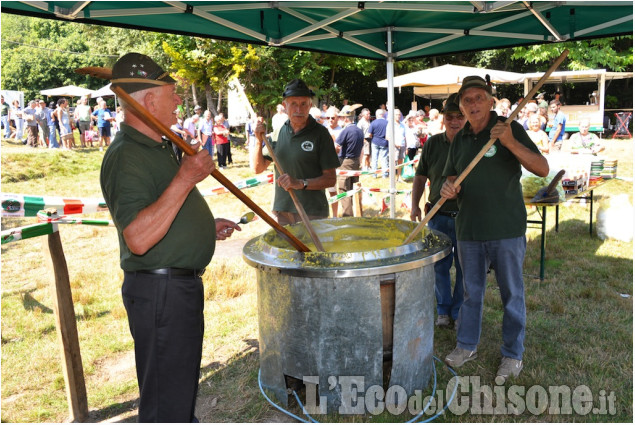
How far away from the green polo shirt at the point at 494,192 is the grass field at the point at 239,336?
1055 mm

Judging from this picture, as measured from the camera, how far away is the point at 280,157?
15.1 ft

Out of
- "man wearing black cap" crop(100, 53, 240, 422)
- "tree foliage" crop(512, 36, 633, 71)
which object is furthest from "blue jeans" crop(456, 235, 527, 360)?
"tree foliage" crop(512, 36, 633, 71)

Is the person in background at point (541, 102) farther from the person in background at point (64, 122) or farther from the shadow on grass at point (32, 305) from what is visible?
the person in background at point (64, 122)

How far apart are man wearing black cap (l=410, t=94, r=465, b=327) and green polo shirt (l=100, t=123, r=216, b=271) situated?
252cm

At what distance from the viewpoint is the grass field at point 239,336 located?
3.50m

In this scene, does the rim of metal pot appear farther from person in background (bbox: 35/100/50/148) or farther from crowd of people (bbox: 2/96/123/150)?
person in background (bbox: 35/100/50/148)

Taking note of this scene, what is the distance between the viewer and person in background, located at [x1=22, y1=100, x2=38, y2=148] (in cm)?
1820

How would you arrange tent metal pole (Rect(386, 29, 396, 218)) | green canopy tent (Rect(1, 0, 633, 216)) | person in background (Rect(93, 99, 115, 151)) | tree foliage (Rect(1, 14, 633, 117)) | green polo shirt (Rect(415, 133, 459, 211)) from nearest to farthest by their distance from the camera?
1. green canopy tent (Rect(1, 0, 633, 216))
2. green polo shirt (Rect(415, 133, 459, 211))
3. tent metal pole (Rect(386, 29, 396, 218))
4. person in background (Rect(93, 99, 115, 151))
5. tree foliage (Rect(1, 14, 633, 117))

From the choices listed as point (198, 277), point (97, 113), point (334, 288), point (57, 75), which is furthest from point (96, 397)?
point (57, 75)

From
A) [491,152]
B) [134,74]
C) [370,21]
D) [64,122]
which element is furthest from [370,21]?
[64,122]

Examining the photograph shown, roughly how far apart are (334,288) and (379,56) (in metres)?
3.54

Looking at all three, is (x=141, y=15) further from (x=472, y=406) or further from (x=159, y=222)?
(x=472, y=406)

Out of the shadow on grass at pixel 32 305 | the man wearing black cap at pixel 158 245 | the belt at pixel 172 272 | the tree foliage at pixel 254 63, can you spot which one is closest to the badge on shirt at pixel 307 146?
the man wearing black cap at pixel 158 245

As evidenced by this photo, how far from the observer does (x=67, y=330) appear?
3.28 metres
